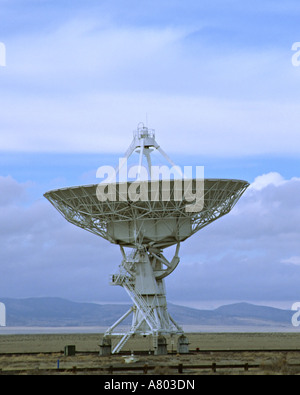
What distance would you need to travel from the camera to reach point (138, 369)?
122ft

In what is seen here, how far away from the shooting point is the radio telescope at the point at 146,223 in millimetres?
53594

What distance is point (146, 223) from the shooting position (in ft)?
184

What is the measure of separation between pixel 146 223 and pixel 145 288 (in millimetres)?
5061

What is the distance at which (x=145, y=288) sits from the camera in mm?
57094

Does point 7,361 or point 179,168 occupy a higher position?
point 179,168

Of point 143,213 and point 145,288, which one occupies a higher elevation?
point 143,213

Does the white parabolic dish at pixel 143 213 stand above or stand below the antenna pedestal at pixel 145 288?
above

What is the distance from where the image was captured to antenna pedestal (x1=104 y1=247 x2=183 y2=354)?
56.7m
